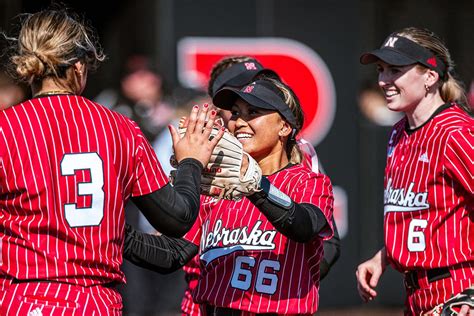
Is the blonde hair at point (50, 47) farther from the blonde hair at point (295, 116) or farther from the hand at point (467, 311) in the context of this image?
the hand at point (467, 311)

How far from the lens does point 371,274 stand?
4.75m

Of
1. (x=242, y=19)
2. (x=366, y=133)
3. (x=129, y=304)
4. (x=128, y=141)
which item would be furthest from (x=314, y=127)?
(x=128, y=141)

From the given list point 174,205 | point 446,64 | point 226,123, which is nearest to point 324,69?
point 226,123

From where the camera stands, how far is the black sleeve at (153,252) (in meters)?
3.97

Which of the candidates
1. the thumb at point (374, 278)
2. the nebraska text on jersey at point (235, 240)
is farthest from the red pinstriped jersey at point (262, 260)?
the thumb at point (374, 278)

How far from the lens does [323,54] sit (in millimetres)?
9359

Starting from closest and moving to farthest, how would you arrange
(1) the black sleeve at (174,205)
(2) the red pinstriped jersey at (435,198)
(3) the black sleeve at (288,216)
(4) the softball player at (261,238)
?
(1) the black sleeve at (174,205), (3) the black sleeve at (288,216), (4) the softball player at (261,238), (2) the red pinstriped jersey at (435,198)

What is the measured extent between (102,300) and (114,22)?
26.0 feet

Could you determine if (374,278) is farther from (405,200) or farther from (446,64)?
(446,64)

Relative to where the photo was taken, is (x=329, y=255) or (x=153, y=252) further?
(x=329, y=255)

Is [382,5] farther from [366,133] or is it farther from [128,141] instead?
[128,141]

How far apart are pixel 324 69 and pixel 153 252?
560 centimetres

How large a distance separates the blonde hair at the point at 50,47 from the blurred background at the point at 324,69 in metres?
4.80

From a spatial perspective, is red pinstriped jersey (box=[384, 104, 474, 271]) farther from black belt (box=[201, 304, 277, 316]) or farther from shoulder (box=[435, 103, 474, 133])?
black belt (box=[201, 304, 277, 316])
